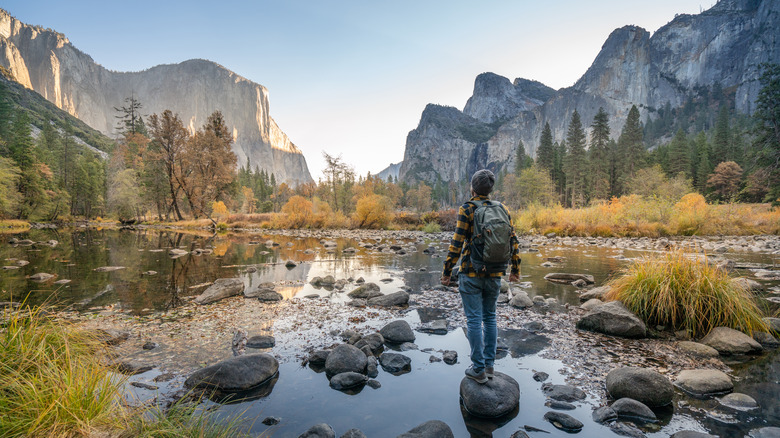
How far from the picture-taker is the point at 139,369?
427cm

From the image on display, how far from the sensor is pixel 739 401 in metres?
3.61

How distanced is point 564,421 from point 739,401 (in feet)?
7.04

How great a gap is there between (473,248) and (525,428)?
1941 mm

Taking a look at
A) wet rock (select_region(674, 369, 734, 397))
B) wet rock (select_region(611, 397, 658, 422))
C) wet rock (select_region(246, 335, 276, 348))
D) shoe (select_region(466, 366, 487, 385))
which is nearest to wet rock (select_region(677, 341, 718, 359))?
wet rock (select_region(674, 369, 734, 397))

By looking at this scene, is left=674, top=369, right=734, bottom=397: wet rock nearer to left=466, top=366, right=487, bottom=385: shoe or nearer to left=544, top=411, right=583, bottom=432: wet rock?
left=544, top=411, right=583, bottom=432: wet rock

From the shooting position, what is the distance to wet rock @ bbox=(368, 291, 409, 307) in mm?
8000

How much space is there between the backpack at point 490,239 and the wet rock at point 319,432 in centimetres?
229

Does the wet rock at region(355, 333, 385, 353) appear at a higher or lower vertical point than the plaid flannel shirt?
lower

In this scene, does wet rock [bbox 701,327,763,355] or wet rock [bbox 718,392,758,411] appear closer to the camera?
wet rock [bbox 718,392,758,411]

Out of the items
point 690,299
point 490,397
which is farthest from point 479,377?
point 690,299

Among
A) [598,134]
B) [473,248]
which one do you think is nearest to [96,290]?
[473,248]

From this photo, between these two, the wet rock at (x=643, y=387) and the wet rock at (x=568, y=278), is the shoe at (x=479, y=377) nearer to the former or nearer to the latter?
the wet rock at (x=643, y=387)

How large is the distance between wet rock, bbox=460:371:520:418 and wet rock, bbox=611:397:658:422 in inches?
41.0

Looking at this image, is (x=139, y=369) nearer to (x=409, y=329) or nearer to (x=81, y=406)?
(x=81, y=406)
